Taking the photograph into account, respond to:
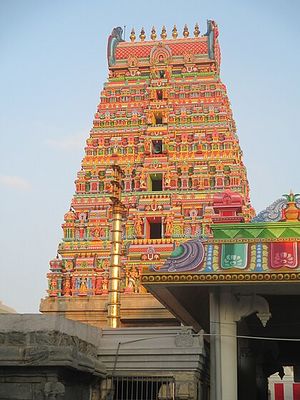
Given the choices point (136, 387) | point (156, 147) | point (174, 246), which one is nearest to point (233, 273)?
point (136, 387)

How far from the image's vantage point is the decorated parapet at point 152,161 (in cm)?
3750

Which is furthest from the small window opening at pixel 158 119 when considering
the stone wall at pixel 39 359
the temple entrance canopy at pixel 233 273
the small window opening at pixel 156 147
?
the stone wall at pixel 39 359

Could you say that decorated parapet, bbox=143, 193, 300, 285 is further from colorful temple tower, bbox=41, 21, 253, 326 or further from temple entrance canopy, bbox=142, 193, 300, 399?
colorful temple tower, bbox=41, 21, 253, 326

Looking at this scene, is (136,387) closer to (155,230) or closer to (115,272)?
(115,272)

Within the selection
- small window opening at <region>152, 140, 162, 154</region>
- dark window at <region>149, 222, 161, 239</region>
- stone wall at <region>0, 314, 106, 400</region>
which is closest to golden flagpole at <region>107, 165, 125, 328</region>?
stone wall at <region>0, 314, 106, 400</region>

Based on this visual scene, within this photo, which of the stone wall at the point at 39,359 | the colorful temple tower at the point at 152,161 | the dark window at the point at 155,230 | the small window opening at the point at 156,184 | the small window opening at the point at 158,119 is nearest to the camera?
the stone wall at the point at 39,359

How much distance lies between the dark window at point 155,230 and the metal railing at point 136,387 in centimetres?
2341

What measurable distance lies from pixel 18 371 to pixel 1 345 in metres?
0.60

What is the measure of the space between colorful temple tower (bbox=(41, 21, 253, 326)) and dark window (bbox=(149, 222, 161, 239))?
0.19 feet

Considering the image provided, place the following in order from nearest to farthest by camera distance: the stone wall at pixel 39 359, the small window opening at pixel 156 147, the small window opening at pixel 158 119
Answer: the stone wall at pixel 39 359, the small window opening at pixel 156 147, the small window opening at pixel 158 119

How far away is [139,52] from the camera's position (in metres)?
44.4

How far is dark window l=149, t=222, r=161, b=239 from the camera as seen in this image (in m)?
39.2

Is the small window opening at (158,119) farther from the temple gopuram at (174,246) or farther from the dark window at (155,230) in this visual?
the dark window at (155,230)

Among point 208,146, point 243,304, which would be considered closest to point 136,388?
point 243,304
